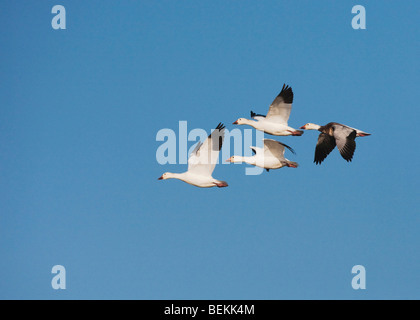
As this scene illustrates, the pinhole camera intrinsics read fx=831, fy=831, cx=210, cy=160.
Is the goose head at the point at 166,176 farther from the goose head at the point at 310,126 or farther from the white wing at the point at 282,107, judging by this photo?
the goose head at the point at 310,126

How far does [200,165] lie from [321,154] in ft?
12.7

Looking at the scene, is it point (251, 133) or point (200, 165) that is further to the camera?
point (251, 133)

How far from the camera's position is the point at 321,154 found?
914 inches

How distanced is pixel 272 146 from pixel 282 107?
113 cm

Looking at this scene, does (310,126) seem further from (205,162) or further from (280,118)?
(205,162)

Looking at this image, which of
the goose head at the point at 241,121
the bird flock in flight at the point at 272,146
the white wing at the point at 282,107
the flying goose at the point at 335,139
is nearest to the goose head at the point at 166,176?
the bird flock in flight at the point at 272,146

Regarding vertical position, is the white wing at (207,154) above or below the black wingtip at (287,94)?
below

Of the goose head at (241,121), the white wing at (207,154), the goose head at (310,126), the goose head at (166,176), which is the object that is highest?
the goose head at (241,121)

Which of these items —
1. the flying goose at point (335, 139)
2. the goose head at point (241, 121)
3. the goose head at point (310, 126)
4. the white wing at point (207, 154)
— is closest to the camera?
the white wing at point (207, 154)

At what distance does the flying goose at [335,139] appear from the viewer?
21.9m

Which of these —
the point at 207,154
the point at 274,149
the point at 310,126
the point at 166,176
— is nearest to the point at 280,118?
the point at 274,149
